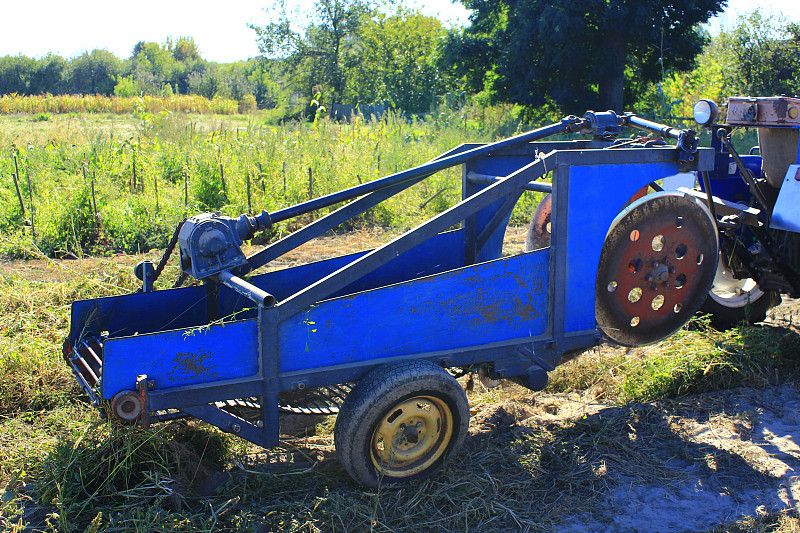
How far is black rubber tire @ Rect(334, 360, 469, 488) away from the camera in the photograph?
317 centimetres

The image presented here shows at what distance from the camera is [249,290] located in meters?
3.21

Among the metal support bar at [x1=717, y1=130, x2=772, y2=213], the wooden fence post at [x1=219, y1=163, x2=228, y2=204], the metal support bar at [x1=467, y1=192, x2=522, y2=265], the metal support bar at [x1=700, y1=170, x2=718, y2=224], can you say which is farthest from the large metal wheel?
the wooden fence post at [x1=219, y1=163, x2=228, y2=204]

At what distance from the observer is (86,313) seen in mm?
3662

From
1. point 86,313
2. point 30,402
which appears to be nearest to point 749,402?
point 86,313

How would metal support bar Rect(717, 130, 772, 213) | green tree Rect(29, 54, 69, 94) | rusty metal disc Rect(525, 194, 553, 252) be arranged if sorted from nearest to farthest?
metal support bar Rect(717, 130, 772, 213) → rusty metal disc Rect(525, 194, 553, 252) → green tree Rect(29, 54, 69, 94)

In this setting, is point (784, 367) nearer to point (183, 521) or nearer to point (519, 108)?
point (183, 521)

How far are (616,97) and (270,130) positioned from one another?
1075cm

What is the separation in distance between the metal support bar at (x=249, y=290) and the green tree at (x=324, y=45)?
32527 mm

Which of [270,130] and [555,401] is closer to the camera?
[555,401]

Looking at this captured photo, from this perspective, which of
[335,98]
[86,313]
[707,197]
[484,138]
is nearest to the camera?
[86,313]

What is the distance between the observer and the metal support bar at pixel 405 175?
3.78m

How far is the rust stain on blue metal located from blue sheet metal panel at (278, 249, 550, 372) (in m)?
0.33

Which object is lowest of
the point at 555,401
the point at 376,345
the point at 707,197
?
the point at 555,401

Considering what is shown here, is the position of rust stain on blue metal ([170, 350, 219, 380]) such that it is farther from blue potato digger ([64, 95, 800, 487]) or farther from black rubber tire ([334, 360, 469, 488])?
black rubber tire ([334, 360, 469, 488])
